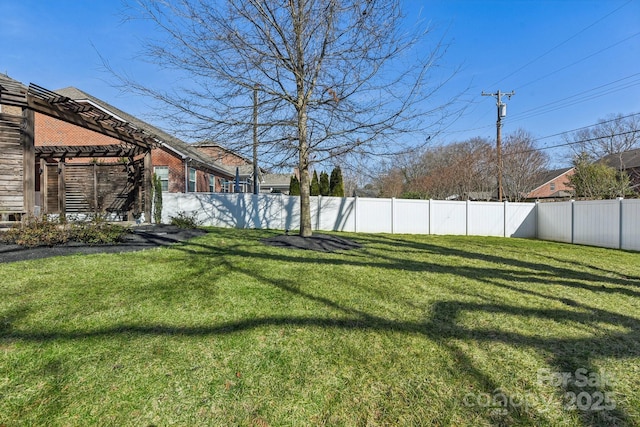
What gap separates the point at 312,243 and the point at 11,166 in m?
5.80

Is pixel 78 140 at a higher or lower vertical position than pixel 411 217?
higher

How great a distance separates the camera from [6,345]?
2.29 metres

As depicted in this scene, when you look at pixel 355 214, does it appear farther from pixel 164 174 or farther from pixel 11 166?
pixel 11 166

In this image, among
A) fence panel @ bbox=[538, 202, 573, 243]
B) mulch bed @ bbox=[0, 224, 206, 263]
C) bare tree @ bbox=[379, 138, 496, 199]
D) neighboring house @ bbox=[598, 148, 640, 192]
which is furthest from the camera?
neighboring house @ bbox=[598, 148, 640, 192]

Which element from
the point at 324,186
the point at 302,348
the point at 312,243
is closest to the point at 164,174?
the point at 324,186

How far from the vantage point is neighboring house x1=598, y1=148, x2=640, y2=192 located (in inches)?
1057

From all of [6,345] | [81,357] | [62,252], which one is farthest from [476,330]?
[62,252]

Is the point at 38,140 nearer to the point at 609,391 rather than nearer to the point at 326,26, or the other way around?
the point at 326,26

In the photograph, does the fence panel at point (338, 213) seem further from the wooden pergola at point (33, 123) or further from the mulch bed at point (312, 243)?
the wooden pergola at point (33, 123)

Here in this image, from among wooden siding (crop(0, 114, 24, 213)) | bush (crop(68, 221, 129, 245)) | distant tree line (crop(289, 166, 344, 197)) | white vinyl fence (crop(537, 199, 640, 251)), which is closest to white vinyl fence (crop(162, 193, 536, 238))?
white vinyl fence (crop(537, 199, 640, 251))

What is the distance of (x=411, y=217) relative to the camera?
13.3 meters

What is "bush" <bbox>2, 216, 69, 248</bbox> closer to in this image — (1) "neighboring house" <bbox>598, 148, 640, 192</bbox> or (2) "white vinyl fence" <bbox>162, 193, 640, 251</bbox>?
(2) "white vinyl fence" <bbox>162, 193, 640, 251</bbox>

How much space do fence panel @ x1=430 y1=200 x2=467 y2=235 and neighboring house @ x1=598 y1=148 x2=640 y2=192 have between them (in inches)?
843

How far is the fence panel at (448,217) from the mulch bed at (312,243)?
7149mm
